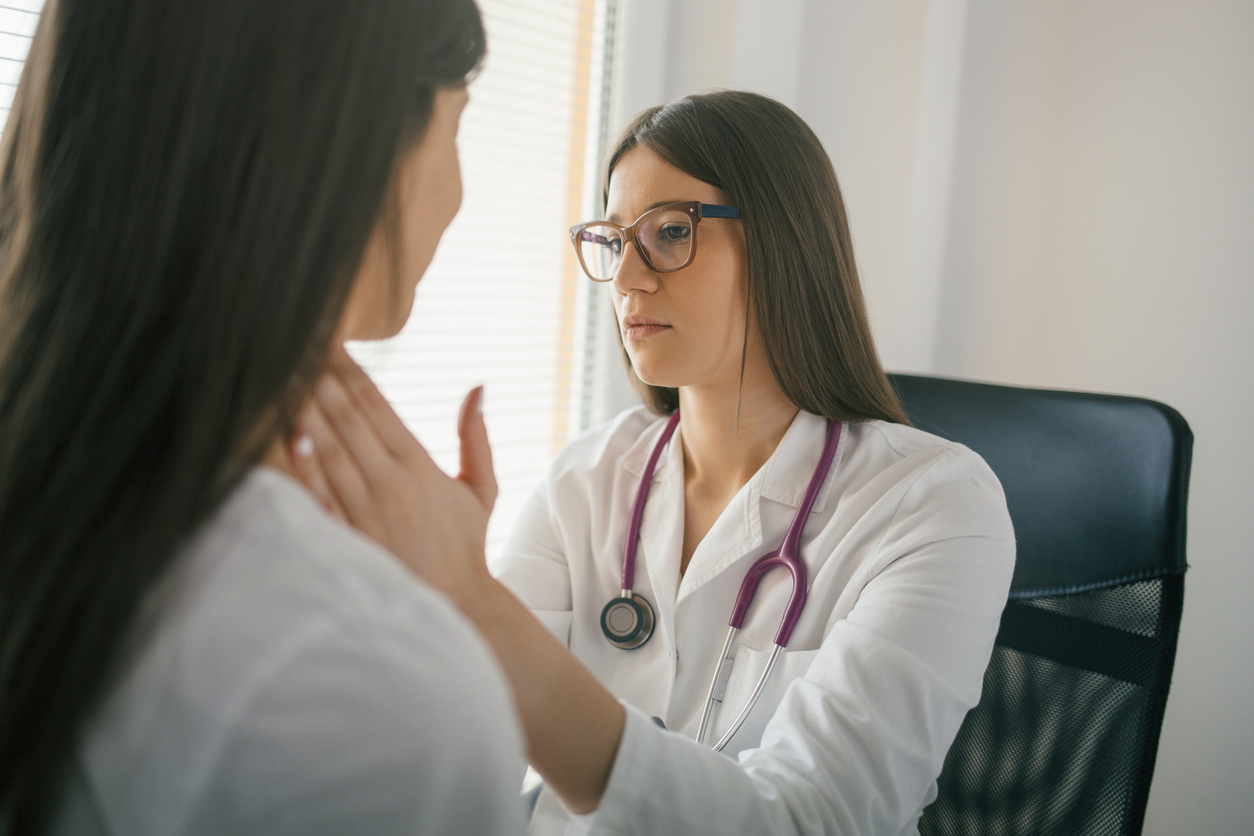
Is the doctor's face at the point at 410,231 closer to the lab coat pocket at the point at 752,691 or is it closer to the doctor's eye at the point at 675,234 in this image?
the doctor's eye at the point at 675,234

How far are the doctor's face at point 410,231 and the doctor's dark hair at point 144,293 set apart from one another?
107 millimetres

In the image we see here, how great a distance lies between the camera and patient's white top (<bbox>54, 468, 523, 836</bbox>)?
40cm

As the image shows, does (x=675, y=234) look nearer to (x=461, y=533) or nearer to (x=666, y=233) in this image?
(x=666, y=233)

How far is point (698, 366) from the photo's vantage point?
47.0 inches

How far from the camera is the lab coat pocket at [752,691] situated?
101cm

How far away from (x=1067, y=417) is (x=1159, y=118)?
3.01 ft

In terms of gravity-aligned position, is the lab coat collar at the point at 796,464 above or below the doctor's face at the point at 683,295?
below

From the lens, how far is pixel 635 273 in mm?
1196

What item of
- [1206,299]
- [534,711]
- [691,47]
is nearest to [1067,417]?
[1206,299]

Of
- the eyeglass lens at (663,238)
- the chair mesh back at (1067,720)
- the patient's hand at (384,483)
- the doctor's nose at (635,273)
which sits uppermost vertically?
the eyeglass lens at (663,238)

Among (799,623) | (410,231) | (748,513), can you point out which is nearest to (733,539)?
(748,513)

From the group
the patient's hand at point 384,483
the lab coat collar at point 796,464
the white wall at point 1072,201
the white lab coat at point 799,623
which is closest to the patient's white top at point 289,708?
the patient's hand at point 384,483

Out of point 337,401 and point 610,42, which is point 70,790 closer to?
point 337,401

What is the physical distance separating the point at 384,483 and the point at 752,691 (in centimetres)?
61
